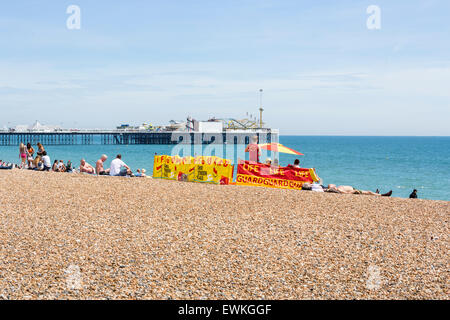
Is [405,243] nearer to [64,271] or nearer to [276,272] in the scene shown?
[276,272]

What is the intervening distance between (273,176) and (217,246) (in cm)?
736

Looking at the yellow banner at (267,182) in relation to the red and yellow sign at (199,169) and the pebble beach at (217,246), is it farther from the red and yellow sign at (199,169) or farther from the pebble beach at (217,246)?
the pebble beach at (217,246)

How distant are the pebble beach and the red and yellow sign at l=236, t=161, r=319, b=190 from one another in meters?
2.45

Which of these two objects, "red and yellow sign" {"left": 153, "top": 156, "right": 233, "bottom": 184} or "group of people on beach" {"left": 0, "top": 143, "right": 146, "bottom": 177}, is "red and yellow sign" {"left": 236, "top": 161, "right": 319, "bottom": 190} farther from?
"group of people on beach" {"left": 0, "top": 143, "right": 146, "bottom": 177}

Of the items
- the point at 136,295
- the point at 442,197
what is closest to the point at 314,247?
the point at 136,295

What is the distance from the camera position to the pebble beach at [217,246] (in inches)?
201

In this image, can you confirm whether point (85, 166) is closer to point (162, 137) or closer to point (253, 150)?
point (253, 150)

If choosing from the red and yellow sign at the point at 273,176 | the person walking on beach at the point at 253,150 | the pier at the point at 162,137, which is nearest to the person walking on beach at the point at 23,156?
the person walking on beach at the point at 253,150

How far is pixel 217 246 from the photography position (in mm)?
6586

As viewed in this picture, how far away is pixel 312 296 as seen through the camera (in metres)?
4.94

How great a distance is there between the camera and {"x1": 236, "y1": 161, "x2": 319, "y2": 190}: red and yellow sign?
13422 millimetres

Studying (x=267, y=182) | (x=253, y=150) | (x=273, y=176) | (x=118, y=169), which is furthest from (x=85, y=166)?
(x=273, y=176)

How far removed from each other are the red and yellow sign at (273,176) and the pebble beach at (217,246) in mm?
2454
